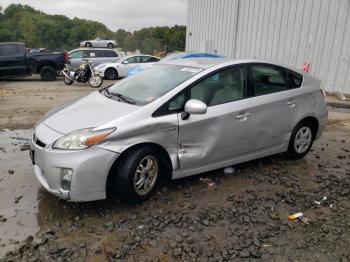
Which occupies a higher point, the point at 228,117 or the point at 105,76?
the point at 228,117

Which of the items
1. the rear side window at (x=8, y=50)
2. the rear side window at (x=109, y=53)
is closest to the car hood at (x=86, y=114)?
the rear side window at (x=8, y=50)

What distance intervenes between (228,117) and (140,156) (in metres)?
1.22

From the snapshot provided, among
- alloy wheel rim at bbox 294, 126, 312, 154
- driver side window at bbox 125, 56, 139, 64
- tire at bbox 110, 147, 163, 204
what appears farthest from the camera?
driver side window at bbox 125, 56, 139, 64

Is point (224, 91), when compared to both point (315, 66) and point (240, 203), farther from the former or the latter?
point (315, 66)

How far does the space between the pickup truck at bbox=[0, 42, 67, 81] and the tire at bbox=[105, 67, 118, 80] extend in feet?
6.78

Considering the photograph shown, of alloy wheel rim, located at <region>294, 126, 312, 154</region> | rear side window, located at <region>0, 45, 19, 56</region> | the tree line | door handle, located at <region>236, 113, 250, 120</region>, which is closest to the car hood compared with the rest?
door handle, located at <region>236, 113, 250, 120</region>

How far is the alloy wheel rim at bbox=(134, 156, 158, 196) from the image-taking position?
3564 millimetres

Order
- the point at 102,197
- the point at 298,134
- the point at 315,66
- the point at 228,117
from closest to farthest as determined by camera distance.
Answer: the point at 102,197 → the point at 228,117 → the point at 298,134 → the point at 315,66

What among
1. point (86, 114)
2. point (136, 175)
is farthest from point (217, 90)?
point (86, 114)

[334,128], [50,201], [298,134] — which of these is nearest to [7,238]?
[50,201]

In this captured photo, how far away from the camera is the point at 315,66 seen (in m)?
12.9

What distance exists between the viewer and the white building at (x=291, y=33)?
39.4 ft

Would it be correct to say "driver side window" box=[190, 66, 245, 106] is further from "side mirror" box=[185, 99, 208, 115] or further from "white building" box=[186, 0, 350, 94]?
"white building" box=[186, 0, 350, 94]

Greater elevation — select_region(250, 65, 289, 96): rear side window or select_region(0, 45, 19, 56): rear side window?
select_region(250, 65, 289, 96): rear side window
